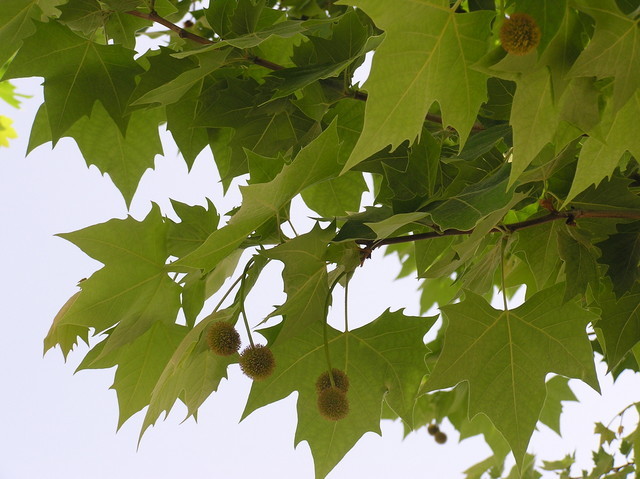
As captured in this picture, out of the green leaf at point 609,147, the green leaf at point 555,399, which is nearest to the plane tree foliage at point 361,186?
the green leaf at point 609,147

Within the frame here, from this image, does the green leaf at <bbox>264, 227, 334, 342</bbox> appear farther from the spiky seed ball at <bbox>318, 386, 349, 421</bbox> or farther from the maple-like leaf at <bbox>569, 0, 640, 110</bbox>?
the maple-like leaf at <bbox>569, 0, 640, 110</bbox>

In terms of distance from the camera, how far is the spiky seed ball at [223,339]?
91cm

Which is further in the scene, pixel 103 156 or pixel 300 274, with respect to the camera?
pixel 103 156

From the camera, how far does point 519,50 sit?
67cm

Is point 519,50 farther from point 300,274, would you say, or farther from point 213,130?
point 213,130

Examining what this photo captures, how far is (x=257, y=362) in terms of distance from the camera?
929 millimetres

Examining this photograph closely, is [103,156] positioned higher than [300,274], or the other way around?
[103,156]

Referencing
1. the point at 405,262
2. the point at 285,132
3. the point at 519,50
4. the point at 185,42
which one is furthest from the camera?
the point at 405,262

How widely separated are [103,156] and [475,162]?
0.60m

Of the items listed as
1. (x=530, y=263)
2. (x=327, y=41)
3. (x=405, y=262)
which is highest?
(x=327, y=41)

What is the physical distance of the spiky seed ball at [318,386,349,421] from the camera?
3.03ft

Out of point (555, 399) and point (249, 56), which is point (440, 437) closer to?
point (555, 399)

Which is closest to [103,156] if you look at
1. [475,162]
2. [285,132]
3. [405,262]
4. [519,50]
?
[285,132]

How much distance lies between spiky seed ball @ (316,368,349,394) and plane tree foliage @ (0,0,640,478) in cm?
5
